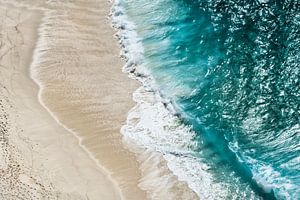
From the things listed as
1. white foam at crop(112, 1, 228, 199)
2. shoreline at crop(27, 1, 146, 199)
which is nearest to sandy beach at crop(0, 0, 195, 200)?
shoreline at crop(27, 1, 146, 199)

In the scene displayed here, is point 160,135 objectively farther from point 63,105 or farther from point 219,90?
point 63,105

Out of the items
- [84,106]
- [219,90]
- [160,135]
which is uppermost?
[219,90]

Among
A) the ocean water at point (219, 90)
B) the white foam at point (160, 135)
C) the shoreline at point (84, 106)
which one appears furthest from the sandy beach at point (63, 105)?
the ocean water at point (219, 90)

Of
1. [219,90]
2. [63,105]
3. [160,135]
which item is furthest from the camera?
[219,90]

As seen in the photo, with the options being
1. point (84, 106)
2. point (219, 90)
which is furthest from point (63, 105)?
point (219, 90)

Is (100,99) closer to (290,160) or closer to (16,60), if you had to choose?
(16,60)

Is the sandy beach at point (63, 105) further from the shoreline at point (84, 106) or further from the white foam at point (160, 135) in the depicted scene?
the white foam at point (160, 135)
